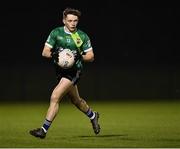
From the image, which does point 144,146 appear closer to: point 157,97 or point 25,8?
point 157,97

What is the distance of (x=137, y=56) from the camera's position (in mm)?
32938

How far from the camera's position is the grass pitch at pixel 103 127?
12.8m

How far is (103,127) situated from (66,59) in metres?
3.47

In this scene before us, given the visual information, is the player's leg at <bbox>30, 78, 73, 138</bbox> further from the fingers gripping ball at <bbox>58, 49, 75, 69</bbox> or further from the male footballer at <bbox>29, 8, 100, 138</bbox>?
the fingers gripping ball at <bbox>58, 49, 75, 69</bbox>

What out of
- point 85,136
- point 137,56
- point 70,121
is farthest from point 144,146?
point 137,56

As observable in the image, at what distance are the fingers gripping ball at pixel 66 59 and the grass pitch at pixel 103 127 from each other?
126cm

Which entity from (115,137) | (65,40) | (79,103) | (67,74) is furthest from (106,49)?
(65,40)

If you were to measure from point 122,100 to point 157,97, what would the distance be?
163 cm

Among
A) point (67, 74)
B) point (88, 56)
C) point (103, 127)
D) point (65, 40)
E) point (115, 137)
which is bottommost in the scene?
point (103, 127)

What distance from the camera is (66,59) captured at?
13.5 metres

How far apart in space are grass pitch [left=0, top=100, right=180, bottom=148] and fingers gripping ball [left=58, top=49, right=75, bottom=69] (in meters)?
1.26

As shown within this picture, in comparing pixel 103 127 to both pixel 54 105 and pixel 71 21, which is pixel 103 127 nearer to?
pixel 54 105

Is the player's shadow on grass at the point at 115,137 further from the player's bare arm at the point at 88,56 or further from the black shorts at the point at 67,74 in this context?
the player's bare arm at the point at 88,56

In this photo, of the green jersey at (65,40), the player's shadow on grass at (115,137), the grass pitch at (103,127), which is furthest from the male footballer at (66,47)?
the player's shadow on grass at (115,137)
